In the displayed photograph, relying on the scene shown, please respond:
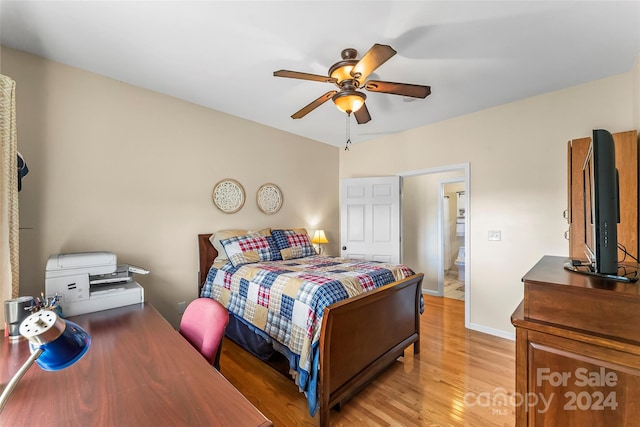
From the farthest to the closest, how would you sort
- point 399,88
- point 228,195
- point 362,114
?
point 228,195 < point 362,114 < point 399,88

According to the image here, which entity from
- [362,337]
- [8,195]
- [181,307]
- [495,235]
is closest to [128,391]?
[362,337]

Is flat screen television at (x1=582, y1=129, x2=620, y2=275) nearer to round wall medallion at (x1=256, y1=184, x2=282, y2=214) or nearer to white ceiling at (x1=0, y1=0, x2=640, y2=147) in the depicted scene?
white ceiling at (x1=0, y1=0, x2=640, y2=147)

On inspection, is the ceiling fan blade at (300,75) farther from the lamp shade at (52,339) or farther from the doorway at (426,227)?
the doorway at (426,227)

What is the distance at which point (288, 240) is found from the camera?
3387mm

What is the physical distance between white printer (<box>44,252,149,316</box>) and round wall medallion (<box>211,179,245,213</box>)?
1340 mm

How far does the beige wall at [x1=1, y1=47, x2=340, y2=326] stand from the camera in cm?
212

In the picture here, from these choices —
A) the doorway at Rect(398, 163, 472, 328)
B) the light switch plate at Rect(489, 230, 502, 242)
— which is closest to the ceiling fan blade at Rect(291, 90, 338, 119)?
the light switch plate at Rect(489, 230, 502, 242)

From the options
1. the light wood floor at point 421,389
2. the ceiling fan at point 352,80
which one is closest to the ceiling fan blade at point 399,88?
the ceiling fan at point 352,80

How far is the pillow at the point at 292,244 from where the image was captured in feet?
10.7

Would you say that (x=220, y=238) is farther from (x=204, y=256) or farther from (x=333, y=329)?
(x=333, y=329)

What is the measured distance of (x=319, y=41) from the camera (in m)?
1.91

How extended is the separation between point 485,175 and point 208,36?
123 inches

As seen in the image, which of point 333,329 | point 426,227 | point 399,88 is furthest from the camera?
point 426,227

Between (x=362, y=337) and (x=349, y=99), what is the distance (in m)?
1.71
